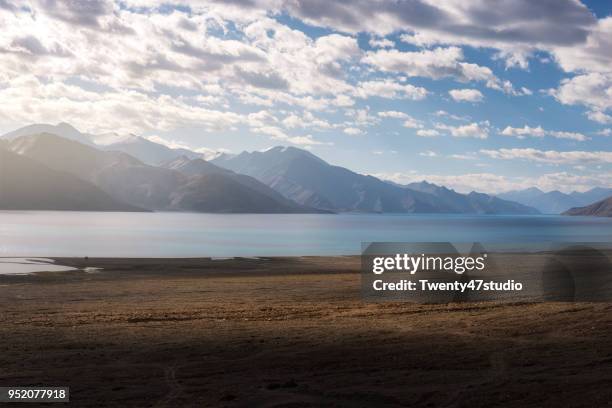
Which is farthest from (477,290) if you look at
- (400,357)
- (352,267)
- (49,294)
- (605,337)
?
(352,267)

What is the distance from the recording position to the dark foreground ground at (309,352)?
18.3 m

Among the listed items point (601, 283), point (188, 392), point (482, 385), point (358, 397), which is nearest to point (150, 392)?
point (188, 392)

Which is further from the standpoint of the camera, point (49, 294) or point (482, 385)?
point (49, 294)

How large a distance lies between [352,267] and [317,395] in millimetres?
70183

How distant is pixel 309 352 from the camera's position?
24.3 metres

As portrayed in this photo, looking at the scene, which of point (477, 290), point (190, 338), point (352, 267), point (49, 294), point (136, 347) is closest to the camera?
point (136, 347)

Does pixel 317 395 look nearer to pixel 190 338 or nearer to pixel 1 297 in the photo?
pixel 190 338

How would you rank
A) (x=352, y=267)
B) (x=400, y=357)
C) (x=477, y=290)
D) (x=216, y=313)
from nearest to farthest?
(x=400, y=357) < (x=216, y=313) < (x=477, y=290) < (x=352, y=267)

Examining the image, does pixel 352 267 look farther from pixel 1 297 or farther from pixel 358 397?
pixel 358 397

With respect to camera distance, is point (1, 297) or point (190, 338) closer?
point (190, 338)

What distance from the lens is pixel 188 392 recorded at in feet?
61.4

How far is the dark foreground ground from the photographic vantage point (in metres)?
18.3

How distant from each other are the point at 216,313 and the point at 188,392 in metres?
17.4

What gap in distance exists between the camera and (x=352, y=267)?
8812 centimetres
